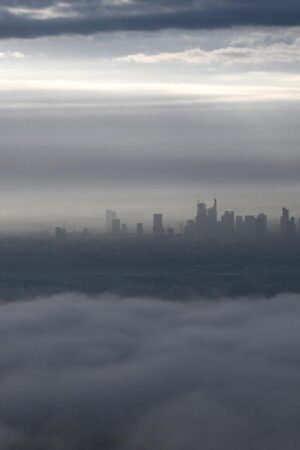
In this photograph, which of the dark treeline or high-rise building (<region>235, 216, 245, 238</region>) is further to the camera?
high-rise building (<region>235, 216, 245, 238</region>)

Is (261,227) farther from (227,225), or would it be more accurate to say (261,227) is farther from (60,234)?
(60,234)

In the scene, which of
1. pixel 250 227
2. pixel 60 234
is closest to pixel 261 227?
pixel 250 227

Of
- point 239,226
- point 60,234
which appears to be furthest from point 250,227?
point 60,234

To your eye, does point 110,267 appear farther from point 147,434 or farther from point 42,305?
point 147,434

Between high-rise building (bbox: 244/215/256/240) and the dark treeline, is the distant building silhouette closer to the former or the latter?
the dark treeline

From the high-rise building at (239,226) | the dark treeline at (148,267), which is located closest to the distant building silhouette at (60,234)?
the dark treeline at (148,267)

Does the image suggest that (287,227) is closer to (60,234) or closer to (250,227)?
(250,227)

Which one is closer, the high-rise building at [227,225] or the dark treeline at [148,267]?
the dark treeline at [148,267]

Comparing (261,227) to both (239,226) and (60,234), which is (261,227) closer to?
(239,226)

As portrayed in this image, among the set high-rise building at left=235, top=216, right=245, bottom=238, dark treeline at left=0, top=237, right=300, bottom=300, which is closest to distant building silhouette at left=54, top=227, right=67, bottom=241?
dark treeline at left=0, top=237, right=300, bottom=300

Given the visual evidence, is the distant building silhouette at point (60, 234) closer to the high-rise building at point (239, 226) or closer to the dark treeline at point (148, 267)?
the dark treeline at point (148, 267)

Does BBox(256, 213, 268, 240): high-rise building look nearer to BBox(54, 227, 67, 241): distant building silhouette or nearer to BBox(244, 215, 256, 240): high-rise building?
Answer: BBox(244, 215, 256, 240): high-rise building
